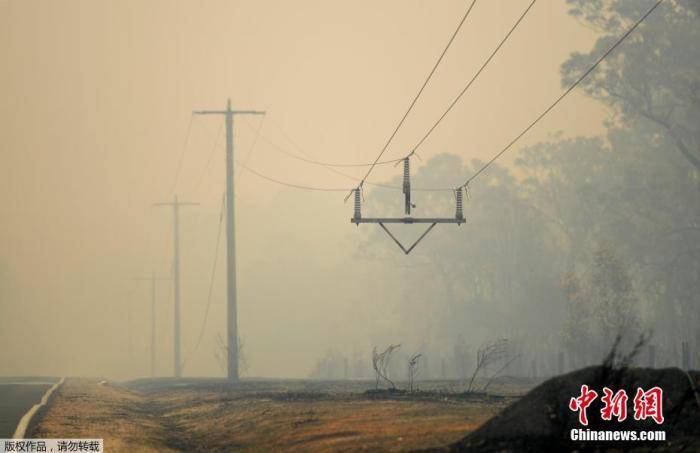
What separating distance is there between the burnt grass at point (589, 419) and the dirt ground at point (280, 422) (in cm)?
159

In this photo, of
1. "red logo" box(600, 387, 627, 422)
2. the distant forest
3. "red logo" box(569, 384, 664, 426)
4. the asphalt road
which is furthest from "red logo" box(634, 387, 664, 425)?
the distant forest

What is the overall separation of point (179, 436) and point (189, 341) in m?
163

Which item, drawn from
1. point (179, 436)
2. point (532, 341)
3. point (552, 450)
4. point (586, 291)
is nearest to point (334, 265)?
point (532, 341)

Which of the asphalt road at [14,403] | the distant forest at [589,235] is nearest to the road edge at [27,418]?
the asphalt road at [14,403]

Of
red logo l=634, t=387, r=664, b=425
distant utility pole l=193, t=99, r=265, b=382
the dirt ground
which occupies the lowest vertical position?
the dirt ground

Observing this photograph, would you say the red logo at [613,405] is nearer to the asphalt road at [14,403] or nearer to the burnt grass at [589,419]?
the burnt grass at [589,419]

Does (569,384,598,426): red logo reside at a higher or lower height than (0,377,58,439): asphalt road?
higher

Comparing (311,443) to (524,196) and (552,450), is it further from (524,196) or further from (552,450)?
(524,196)

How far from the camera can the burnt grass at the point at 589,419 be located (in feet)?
58.9

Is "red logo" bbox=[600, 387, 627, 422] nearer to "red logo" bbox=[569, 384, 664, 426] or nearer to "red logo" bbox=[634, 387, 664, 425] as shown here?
"red logo" bbox=[569, 384, 664, 426]

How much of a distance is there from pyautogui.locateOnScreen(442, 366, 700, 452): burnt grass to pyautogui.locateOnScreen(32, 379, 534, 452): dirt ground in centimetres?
159

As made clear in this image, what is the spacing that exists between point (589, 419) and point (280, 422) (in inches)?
446

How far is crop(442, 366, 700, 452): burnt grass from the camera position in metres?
17.9

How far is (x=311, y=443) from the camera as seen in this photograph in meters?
23.2
